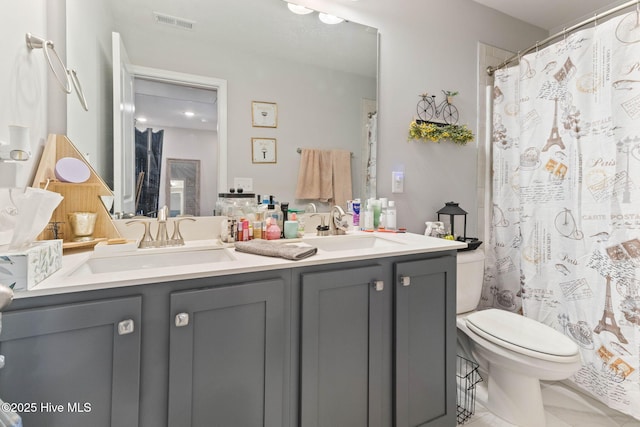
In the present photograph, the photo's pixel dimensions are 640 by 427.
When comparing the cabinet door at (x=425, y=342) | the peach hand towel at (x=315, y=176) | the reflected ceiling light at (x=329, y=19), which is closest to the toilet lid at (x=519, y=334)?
the cabinet door at (x=425, y=342)

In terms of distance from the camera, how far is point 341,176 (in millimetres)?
1790

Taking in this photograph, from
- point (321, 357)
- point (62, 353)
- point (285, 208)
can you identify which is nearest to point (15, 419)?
point (62, 353)

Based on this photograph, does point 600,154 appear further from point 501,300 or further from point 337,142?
point 337,142

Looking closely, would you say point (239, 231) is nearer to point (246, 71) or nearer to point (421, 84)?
point (246, 71)

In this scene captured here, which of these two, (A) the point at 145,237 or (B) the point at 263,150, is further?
(B) the point at 263,150

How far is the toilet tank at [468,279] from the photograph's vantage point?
5.80 feet

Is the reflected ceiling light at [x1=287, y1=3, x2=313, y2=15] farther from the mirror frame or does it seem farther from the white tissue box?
the white tissue box

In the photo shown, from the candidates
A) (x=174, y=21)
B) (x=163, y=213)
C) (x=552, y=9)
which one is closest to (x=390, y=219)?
(x=163, y=213)

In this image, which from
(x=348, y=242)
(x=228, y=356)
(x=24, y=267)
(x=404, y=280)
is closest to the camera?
(x=24, y=267)

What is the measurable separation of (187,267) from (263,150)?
32.3 inches

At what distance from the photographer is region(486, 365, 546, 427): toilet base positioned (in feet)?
4.83

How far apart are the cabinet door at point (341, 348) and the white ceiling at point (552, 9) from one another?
2.39 meters

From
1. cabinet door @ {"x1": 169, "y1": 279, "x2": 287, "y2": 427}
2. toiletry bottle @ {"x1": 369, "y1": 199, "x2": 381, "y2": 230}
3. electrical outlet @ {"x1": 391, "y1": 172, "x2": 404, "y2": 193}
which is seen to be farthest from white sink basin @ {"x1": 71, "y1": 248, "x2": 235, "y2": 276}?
electrical outlet @ {"x1": 391, "y1": 172, "x2": 404, "y2": 193}

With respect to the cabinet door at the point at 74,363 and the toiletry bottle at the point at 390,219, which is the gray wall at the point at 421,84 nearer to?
the toiletry bottle at the point at 390,219
